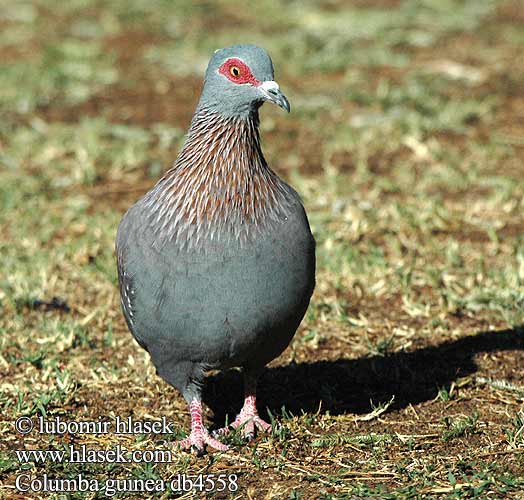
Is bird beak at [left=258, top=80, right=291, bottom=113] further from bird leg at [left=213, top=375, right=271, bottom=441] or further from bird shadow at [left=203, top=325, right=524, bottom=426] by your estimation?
bird shadow at [left=203, top=325, right=524, bottom=426]

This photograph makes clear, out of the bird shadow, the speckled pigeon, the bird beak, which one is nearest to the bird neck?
the speckled pigeon

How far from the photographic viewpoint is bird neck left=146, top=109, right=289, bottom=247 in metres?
4.95

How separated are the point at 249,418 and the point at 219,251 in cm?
102

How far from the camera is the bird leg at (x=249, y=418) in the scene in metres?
5.32

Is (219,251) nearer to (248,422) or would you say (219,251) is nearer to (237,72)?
(237,72)

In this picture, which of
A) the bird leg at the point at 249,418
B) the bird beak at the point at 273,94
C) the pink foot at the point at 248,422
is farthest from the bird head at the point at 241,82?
the pink foot at the point at 248,422

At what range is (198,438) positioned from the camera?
5.16m

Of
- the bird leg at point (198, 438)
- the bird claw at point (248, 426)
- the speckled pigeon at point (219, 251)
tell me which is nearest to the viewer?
the speckled pigeon at point (219, 251)

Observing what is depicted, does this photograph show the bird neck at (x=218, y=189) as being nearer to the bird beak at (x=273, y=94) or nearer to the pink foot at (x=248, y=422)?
the bird beak at (x=273, y=94)

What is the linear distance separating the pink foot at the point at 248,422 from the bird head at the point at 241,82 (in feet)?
5.03

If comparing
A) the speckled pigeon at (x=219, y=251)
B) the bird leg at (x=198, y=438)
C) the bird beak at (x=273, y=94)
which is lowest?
the bird leg at (x=198, y=438)

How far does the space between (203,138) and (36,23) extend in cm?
939

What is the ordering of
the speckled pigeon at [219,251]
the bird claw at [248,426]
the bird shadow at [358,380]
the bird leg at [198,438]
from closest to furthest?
the speckled pigeon at [219,251], the bird leg at [198,438], the bird claw at [248,426], the bird shadow at [358,380]

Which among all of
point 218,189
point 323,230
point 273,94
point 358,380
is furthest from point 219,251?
point 323,230
